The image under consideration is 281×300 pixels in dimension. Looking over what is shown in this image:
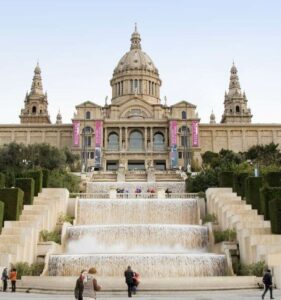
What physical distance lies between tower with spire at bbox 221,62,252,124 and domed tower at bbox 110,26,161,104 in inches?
583

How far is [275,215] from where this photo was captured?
24500mm

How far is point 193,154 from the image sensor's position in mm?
87812

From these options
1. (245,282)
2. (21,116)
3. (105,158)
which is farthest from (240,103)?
(245,282)

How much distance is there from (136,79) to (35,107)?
2197cm

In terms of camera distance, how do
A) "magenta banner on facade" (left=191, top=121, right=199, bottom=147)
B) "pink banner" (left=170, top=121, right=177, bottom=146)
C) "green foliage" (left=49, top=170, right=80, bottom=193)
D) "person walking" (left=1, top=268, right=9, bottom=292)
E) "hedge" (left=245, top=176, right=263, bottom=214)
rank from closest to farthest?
"person walking" (left=1, top=268, right=9, bottom=292), "hedge" (left=245, top=176, right=263, bottom=214), "green foliage" (left=49, top=170, right=80, bottom=193), "pink banner" (left=170, top=121, right=177, bottom=146), "magenta banner on facade" (left=191, top=121, right=199, bottom=147)

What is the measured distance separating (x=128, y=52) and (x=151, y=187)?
243 feet

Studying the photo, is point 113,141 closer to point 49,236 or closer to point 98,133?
point 98,133

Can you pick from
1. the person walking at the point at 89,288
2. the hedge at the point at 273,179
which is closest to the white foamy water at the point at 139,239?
the hedge at the point at 273,179

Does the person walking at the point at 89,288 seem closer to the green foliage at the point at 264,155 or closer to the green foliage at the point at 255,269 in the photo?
the green foliage at the point at 255,269

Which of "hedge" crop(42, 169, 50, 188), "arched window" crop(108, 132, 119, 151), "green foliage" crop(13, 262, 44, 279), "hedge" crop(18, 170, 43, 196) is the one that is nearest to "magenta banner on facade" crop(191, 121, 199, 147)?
"arched window" crop(108, 132, 119, 151)

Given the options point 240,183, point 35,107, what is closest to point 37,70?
point 35,107

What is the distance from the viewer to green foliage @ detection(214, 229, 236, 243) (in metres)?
26.4

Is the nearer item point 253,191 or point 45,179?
point 253,191

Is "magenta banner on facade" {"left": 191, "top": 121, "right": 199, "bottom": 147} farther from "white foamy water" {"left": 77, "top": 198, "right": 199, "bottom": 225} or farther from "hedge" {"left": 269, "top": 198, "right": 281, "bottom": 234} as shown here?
"hedge" {"left": 269, "top": 198, "right": 281, "bottom": 234}
